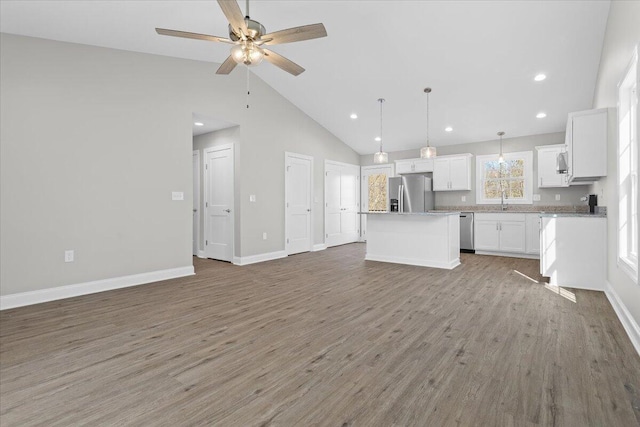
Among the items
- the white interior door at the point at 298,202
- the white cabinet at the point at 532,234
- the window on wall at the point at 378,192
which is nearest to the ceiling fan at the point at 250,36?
the white interior door at the point at 298,202

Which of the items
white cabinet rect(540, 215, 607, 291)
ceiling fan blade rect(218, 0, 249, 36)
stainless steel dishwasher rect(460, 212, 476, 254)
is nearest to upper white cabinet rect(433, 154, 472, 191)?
stainless steel dishwasher rect(460, 212, 476, 254)

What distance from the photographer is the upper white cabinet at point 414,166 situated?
25.5 feet

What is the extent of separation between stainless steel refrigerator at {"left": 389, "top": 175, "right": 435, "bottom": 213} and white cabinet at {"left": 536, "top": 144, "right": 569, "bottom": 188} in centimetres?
221

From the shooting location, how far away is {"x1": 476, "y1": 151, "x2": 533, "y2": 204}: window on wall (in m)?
6.85

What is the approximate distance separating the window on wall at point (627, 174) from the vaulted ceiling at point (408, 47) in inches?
58.7

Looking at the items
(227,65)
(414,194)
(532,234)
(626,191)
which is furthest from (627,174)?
(414,194)

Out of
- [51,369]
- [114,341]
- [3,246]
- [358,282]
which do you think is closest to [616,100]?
[358,282]

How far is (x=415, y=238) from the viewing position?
5.48 m

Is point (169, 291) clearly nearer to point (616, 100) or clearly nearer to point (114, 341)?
point (114, 341)

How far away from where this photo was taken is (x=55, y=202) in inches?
145

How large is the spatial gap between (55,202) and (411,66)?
5.15 m

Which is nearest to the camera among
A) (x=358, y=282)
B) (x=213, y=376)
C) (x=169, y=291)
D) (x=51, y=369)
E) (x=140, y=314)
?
(x=213, y=376)

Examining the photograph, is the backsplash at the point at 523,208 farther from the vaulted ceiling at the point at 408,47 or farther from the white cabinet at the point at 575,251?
the white cabinet at the point at 575,251

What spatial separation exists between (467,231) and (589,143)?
3.60 m
